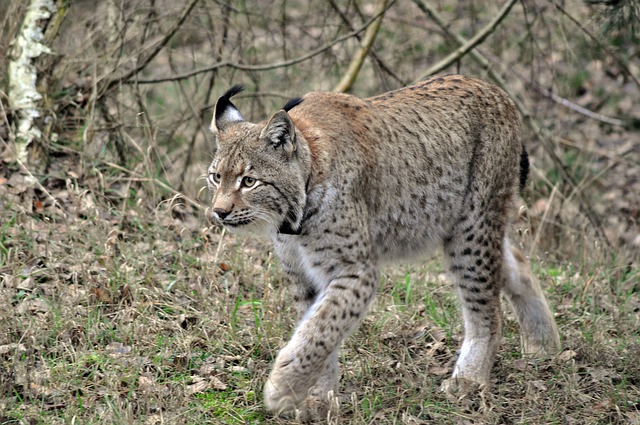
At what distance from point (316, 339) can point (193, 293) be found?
1.54 meters

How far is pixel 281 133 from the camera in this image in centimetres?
462

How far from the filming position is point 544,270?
6.92m

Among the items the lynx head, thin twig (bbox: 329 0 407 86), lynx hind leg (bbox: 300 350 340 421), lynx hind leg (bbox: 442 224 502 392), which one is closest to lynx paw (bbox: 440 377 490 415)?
lynx hind leg (bbox: 442 224 502 392)

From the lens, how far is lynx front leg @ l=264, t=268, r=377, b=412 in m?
4.50

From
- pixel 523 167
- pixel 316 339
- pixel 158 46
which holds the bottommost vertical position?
pixel 316 339

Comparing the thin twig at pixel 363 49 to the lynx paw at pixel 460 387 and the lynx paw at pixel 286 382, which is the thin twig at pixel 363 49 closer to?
the lynx paw at pixel 460 387

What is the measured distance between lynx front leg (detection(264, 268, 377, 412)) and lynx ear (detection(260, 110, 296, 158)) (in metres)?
0.74

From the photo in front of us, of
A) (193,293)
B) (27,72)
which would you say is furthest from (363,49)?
(193,293)

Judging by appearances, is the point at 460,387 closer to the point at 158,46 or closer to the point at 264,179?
the point at 264,179

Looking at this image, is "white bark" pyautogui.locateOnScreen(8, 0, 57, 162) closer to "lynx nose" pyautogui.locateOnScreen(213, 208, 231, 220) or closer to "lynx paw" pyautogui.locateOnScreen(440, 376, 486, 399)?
"lynx nose" pyautogui.locateOnScreen(213, 208, 231, 220)

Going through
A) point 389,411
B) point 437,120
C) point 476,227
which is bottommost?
point 389,411

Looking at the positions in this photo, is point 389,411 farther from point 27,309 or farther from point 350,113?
point 27,309

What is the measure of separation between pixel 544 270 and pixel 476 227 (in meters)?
1.72

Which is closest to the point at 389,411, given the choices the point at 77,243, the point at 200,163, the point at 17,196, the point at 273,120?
the point at 273,120
